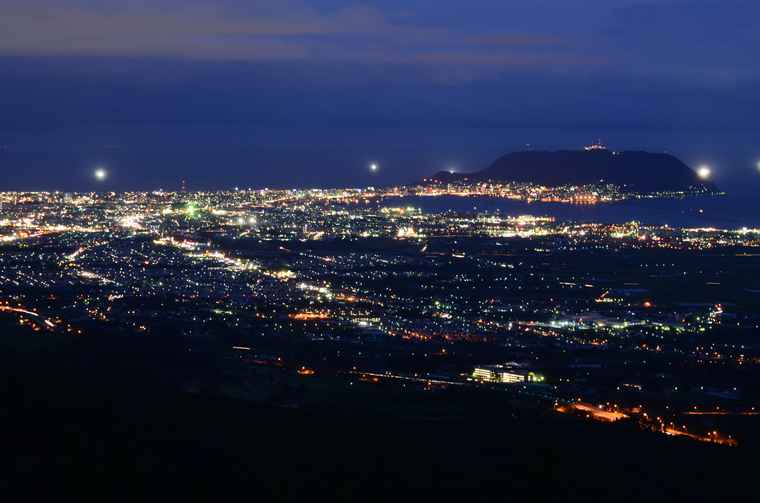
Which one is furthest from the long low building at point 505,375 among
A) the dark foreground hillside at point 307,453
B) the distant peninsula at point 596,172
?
the distant peninsula at point 596,172

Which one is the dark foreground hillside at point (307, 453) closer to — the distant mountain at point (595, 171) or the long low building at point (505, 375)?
the long low building at point (505, 375)

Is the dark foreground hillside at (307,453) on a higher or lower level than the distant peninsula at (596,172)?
lower

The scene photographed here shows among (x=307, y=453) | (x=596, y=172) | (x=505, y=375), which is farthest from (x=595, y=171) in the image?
(x=307, y=453)

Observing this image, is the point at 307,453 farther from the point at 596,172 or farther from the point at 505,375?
the point at 596,172

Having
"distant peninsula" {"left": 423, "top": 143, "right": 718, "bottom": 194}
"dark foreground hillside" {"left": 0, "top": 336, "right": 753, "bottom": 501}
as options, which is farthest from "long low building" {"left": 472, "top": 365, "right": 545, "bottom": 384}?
"distant peninsula" {"left": 423, "top": 143, "right": 718, "bottom": 194}

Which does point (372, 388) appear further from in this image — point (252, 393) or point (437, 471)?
point (437, 471)

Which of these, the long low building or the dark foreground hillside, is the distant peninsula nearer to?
the long low building

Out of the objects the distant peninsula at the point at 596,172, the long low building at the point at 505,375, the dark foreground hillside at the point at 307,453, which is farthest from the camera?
the distant peninsula at the point at 596,172
